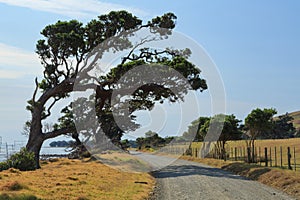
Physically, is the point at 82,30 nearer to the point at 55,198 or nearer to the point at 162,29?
the point at 162,29

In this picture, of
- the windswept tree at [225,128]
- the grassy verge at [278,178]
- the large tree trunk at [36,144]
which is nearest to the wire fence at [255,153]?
the windswept tree at [225,128]

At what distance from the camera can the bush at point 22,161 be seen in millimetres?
33281

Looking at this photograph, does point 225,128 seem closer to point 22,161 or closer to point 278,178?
point 22,161

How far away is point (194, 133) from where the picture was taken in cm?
7700

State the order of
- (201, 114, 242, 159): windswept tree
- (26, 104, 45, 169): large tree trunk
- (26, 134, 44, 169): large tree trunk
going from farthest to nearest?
(201, 114, 242, 159): windswept tree, (26, 104, 45, 169): large tree trunk, (26, 134, 44, 169): large tree trunk

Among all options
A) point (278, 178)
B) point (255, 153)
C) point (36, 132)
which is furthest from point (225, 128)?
point (278, 178)

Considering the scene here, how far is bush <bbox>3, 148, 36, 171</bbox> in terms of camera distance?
33281mm

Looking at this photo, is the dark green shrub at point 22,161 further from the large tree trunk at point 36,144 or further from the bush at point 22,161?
the large tree trunk at point 36,144

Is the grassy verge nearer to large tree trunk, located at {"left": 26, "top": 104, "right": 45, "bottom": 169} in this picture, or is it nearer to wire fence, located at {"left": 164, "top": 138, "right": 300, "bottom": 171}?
wire fence, located at {"left": 164, "top": 138, "right": 300, "bottom": 171}

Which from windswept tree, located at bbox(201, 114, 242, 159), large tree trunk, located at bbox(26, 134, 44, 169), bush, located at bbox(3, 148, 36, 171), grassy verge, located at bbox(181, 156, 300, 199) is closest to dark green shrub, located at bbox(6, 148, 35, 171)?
bush, located at bbox(3, 148, 36, 171)

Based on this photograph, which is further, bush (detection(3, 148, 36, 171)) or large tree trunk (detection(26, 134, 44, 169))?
large tree trunk (detection(26, 134, 44, 169))

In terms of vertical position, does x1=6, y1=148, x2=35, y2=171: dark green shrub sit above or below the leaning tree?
below

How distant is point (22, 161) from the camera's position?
1328 inches

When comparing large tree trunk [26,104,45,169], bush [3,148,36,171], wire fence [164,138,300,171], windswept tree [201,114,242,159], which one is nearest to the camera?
bush [3,148,36,171]
